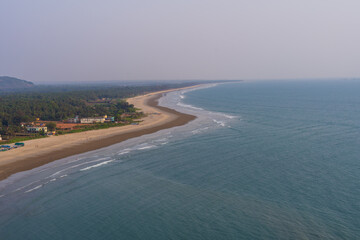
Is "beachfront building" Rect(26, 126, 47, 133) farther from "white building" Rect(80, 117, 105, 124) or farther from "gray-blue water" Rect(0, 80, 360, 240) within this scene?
"gray-blue water" Rect(0, 80, 360, 240)

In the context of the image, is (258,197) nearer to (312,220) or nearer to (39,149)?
(312,220)

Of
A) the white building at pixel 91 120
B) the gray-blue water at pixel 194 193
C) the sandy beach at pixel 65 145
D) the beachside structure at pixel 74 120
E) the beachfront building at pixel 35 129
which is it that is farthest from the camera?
the beachside structure at pixel 74 120

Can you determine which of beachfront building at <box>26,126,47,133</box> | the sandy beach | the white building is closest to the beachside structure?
the white building

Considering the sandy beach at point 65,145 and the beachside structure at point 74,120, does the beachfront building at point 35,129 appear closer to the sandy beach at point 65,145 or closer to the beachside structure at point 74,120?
the sandy beach at point 65,145

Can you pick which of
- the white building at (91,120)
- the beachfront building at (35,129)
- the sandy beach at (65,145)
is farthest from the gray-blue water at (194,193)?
the white building at (91,120)

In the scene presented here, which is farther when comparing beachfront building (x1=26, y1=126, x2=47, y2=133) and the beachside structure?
the beachside structure

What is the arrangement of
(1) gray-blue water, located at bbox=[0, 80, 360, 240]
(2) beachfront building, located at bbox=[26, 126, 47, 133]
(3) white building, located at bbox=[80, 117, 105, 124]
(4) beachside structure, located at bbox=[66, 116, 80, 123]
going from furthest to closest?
(4) beachside structure, located at bbox=[66, 116, 80, 123] → (3) white building, located at bbox=[80, 117, 105, 124] → (2) beachfront building, located at bbox=[26, 126, 47, 133] → (1) gray-blue water, located at bbox=[0, 80, 360, 240]

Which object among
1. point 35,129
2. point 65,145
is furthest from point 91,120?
point 65,145

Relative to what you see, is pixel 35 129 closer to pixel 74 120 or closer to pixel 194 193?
pixel 74 120
